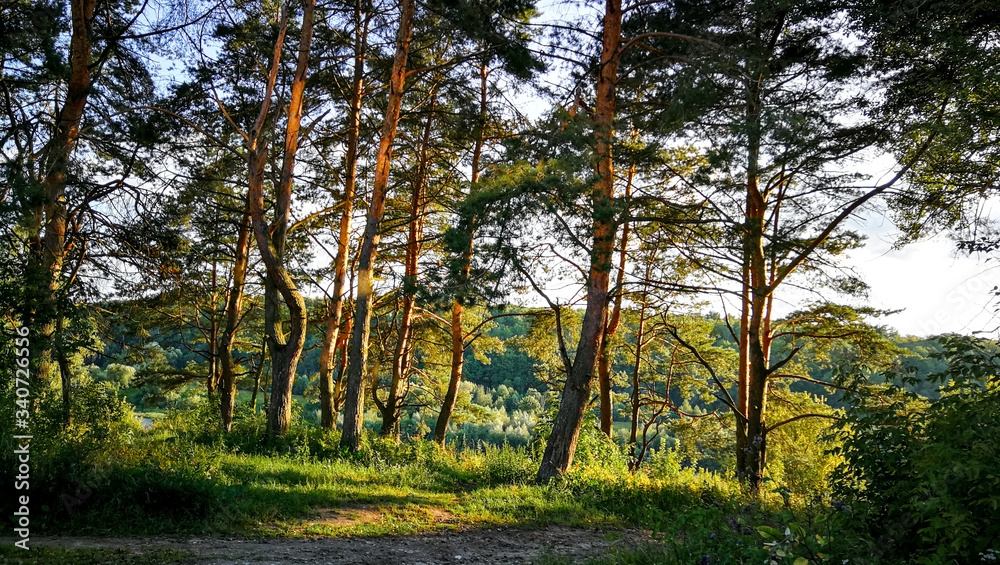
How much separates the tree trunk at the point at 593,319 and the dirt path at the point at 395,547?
2.58 meters

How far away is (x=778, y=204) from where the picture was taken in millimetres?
11039

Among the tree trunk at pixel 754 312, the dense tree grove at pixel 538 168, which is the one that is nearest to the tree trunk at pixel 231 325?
the dense tree grove at pixel 538 168

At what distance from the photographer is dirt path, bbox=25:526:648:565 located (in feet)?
15.6

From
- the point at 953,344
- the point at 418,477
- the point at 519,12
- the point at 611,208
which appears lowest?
the point at 418,477

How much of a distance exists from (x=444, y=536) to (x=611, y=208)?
5.00 m

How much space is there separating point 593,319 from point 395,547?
5094 millimetres

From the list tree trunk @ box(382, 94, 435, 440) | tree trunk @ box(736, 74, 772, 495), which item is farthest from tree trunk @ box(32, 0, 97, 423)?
tree trunk @ box(736, 74, 772, 495)

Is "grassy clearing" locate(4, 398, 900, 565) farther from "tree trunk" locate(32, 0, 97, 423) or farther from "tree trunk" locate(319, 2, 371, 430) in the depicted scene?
"tree trunk" locate(32, 0, 97, 423)

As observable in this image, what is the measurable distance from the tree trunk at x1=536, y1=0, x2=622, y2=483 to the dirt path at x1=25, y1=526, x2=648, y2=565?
258 centimetres

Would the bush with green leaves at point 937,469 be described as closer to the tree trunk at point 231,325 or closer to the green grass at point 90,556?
the green grass at point 90,556

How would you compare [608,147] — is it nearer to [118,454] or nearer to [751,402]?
[751,402]

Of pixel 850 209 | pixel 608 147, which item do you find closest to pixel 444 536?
pixel 608 147

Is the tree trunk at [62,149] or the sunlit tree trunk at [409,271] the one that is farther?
the sunlit tree trunk at [409,271]

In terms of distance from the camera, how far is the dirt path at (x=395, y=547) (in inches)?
187
